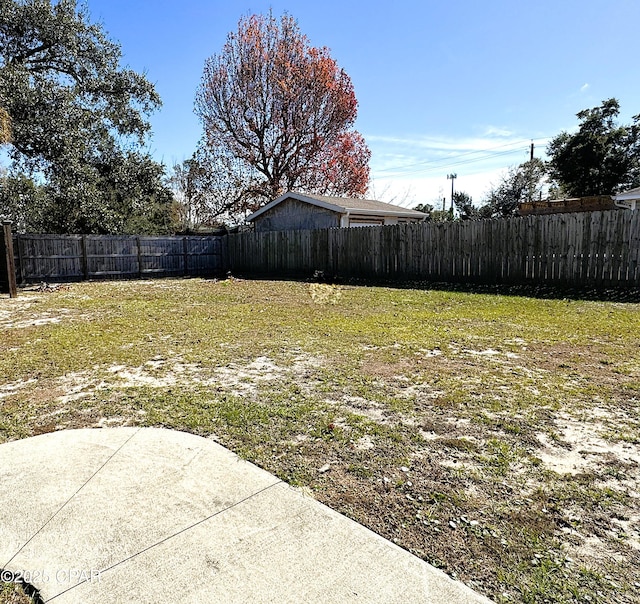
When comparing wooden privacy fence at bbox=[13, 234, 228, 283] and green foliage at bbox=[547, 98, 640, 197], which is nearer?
wooden privacy fence at bbox=[13, 234, 228, 283]

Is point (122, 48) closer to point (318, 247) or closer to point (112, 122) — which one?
point (112, 122)

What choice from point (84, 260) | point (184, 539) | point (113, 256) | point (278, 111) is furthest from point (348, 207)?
point (184, 539)

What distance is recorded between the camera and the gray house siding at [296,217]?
15.5 meters

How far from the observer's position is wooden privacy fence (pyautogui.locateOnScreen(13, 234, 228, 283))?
42.9ft

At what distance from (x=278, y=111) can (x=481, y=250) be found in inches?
555

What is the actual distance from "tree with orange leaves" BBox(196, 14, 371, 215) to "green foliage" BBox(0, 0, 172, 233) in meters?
6.13

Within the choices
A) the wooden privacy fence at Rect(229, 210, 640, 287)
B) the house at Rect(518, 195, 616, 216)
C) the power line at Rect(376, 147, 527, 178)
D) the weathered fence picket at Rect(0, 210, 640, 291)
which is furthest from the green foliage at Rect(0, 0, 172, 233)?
the power line at Rect(376, 147, 527, 178)

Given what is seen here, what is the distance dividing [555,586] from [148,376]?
132 inches

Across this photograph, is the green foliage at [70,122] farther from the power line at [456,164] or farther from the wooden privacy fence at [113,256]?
the power line at [456,164]

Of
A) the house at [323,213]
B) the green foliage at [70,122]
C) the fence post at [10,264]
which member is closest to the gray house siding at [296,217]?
the house at [323,213]

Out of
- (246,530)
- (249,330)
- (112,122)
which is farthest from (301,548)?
(112,122)

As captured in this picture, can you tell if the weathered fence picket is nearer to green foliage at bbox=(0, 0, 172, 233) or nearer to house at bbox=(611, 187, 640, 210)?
green foliage at bbox=(0, 0, 172, 233)

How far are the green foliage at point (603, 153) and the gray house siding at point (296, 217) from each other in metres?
16.6

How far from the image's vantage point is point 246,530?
1.74 meters
